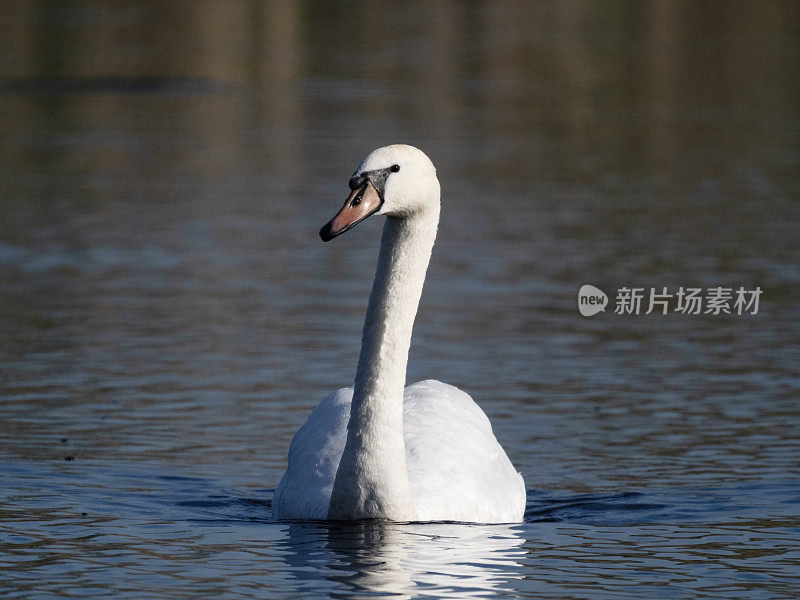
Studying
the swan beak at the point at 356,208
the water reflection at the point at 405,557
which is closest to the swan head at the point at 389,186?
the swan beak at the point at 356,208

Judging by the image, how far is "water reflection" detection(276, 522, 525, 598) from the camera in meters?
8.29

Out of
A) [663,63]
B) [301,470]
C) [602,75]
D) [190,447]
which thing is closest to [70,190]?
[190,447]

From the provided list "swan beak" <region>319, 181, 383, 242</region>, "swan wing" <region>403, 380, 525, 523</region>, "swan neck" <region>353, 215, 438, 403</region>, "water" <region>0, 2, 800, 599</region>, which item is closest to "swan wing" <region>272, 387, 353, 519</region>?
"water" <region>0, 2, 800, 599</region>

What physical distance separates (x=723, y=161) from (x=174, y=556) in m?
20.9

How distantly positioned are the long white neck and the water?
218 mm

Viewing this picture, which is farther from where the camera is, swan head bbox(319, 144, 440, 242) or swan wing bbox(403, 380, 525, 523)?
swan wing bbox(403, 380, 525, 523)

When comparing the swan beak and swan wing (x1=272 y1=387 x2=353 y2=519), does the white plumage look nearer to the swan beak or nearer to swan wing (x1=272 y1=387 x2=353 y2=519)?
swan wing (x1=272 y1=387 x2=353 y2=519)

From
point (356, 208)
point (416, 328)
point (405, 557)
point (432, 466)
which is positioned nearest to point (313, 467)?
point (432, 466)

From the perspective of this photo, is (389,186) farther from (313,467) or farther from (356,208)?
(313,467)

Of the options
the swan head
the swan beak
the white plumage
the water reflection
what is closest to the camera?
the water reflection

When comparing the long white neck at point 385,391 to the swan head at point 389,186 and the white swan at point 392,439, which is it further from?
the swan head at point 389,186

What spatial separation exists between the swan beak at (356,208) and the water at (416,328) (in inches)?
67.1

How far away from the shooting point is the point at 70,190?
84.7 feet

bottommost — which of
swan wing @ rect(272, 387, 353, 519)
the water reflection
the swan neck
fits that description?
the water reflection
